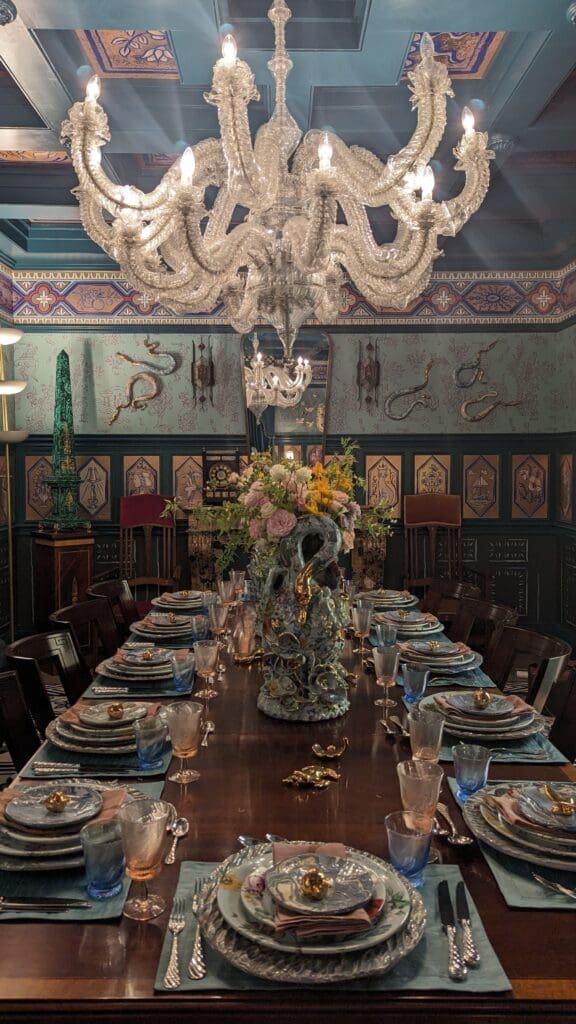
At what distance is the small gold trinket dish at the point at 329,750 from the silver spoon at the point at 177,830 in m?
0.42

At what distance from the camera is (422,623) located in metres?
3.35

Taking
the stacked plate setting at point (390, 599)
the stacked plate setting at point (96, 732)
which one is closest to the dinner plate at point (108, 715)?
the stacked plate setting at point (96, 732)

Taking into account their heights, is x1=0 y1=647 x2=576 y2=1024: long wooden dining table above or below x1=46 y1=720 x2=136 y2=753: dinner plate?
below

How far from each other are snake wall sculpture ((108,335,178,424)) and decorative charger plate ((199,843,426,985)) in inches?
229

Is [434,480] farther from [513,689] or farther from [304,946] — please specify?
[304,946]

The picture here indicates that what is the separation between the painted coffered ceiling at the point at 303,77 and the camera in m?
3.03

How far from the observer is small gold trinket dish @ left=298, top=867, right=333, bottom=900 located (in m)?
1.16

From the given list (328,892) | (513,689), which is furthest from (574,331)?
(328,892)

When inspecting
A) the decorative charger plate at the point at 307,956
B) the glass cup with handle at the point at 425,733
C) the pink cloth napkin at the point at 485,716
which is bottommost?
the decorative charger plate at the point at 307,956

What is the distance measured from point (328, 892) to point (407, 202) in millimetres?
2441

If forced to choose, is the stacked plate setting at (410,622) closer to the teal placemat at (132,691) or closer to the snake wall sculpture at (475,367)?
the teal placemat at (132,691)

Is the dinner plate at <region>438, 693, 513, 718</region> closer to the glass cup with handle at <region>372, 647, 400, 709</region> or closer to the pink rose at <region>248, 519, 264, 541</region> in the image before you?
the glass cup with handle at <region>372, 647, 400, 709</region>

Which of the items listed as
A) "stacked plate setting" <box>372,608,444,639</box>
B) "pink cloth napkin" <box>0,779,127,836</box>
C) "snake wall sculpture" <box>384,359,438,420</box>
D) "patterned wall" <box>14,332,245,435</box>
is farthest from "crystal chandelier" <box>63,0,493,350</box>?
"snake wall sculpture" <box>384,359,438,420</box>

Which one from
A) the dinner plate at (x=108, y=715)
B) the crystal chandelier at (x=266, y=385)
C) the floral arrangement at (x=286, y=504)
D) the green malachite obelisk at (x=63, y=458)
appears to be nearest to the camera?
the dinner plate at (x=108, y=715)
